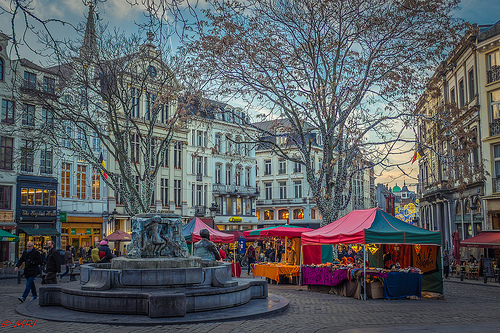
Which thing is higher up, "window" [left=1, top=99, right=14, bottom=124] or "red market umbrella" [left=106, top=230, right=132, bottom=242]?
"window" [left=1, top=99, right=14, bottom=124]

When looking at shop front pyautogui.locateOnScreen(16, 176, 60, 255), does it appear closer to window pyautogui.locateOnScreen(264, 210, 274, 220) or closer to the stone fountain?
the stone fountain

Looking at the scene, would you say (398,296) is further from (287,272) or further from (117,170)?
(117,170)

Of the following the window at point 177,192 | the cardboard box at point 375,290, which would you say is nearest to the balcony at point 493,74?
the cardboard box at point 375,290

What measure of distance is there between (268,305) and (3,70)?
2997 centimetres

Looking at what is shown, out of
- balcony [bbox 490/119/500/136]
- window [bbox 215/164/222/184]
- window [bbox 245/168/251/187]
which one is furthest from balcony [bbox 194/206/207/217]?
balcony [bbox 490/119/500/136]

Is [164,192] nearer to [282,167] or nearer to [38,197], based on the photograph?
[38,197]

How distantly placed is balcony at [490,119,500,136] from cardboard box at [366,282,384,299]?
17871 millimetres

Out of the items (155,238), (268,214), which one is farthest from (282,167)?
(155,238)

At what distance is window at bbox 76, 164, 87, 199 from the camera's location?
41.2 metres

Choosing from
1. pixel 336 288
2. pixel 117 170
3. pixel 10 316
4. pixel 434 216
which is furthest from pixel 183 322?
pixel 434 216

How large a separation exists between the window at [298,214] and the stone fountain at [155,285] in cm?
5466

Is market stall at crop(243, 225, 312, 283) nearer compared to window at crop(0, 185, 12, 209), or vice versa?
market stall at crop(243, 225, 312, 283)

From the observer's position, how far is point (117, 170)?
146 feet

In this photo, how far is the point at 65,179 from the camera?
40.1 m
